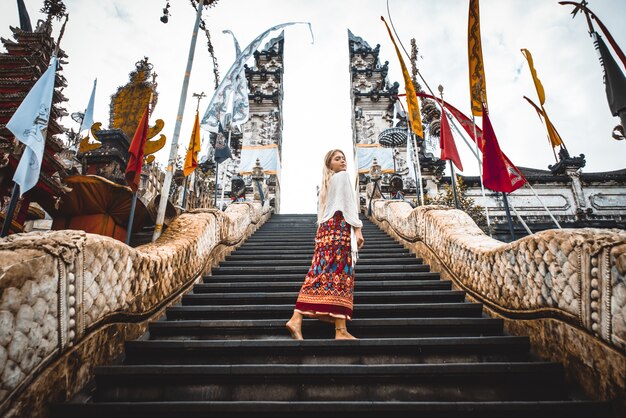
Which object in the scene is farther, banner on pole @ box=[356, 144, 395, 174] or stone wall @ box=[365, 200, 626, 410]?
banner on pole @ box=[356, 144, 395, 174]

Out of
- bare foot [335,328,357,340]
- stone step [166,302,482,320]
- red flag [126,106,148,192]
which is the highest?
red flag [126,106,148,192]

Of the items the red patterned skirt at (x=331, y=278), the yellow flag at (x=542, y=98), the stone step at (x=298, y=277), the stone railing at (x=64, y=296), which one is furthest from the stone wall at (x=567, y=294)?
the yellow flag at (x=542, y=98)

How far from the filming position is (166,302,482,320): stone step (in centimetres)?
308

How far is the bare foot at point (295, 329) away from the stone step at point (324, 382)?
1.24ft

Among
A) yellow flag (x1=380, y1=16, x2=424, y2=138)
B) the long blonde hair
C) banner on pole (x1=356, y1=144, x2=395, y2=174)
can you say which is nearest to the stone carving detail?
the long blonde hair

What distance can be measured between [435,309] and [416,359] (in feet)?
2.74

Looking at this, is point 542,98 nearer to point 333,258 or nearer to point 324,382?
point 333,258

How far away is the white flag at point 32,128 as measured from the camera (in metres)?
2.88

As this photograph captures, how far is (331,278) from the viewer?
2.66 meters

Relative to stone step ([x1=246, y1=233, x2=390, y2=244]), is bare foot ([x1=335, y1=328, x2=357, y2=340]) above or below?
below

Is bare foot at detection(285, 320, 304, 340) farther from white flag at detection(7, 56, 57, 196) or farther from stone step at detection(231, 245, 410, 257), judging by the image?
stone step at detection(231, 245, 410, 257)

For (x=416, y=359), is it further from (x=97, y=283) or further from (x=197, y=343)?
(x=97, y=283)

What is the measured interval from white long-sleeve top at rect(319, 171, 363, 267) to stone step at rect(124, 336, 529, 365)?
0.76 metres

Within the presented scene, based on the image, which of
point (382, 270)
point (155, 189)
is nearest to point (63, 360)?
point (382, 270)
